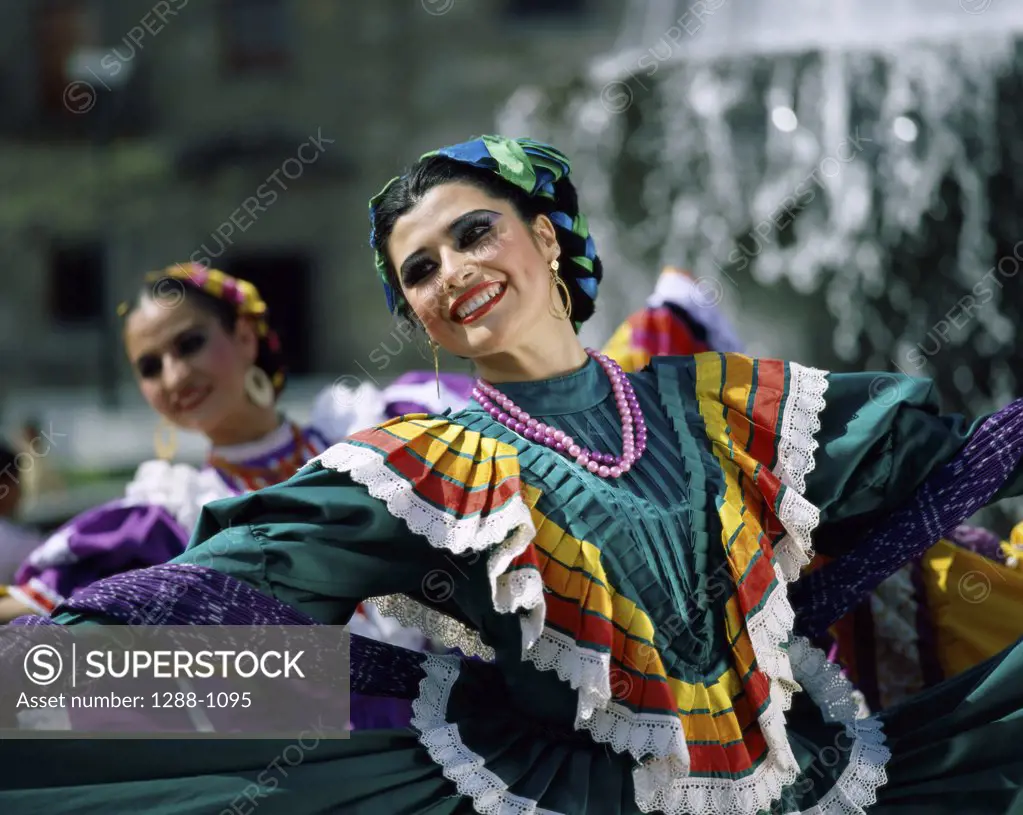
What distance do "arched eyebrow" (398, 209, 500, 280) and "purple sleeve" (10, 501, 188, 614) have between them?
54.0 inches

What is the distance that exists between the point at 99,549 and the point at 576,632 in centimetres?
171

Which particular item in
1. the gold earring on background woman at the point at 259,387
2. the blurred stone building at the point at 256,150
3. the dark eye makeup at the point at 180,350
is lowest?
the gold earring on background woman at the point at 259,387

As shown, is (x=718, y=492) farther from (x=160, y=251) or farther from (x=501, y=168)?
(x=160, y=251)

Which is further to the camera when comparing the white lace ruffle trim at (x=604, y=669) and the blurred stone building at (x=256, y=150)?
the blurred stone building at (x=256, y=150)

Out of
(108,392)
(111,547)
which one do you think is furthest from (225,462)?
(108,392)

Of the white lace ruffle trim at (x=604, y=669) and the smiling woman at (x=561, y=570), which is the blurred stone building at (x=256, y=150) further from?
the white lace ruffle trim at (x=604, y=669)

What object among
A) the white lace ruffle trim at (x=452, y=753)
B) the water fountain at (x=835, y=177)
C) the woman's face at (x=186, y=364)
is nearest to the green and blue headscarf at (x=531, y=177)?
the white lace ruffle trim at (x=452, y=753)

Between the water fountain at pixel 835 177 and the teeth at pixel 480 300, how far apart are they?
375 cm

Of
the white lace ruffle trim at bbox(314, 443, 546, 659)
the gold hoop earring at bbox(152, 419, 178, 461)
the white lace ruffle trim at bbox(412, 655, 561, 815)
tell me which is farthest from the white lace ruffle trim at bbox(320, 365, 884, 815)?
the gold hoop earring at bbox(152, 419, 178, 461)

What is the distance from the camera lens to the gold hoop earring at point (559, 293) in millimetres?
2441

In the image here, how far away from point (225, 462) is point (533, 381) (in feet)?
5.48

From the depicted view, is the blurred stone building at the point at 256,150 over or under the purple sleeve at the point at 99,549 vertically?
over

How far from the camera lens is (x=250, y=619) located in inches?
81.4

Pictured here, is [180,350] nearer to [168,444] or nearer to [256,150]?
[168,444]
